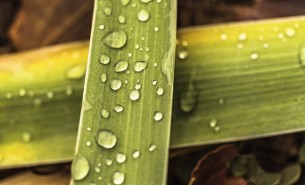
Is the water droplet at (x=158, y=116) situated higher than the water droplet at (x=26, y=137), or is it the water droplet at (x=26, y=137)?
the water droplet at (x=158, y=116)

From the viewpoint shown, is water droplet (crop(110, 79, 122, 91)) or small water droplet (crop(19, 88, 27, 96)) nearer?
water droplet (crop(110, 79, 122, 91))

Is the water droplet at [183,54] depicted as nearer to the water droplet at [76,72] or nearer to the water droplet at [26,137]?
the water droplet at [76,72]

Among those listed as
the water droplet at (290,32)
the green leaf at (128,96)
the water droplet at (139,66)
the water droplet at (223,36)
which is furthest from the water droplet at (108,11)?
the water droplet at (290,32)

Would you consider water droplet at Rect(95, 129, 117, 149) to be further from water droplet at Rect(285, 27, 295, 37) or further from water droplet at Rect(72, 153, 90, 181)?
water droplet at Rect(285, 27, 295, 37)

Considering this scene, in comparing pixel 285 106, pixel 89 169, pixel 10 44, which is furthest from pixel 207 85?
pixel 10 44

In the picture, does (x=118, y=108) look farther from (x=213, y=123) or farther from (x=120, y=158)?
(x=213, y=123)

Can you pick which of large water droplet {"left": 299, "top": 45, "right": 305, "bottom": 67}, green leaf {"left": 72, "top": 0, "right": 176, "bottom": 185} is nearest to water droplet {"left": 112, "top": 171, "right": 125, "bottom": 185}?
green leaf {"left": 72, "top": 0, "right": 176, "bottom": 185}
